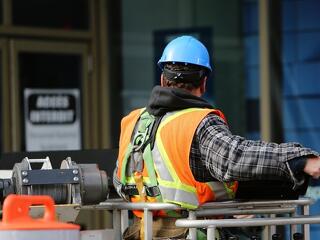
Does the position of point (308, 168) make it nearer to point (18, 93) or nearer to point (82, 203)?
point (82, 203)

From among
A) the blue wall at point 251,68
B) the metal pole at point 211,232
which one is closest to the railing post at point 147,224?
the metal pole at point 211,232

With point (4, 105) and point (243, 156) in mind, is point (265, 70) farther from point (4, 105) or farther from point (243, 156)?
point (243, 156)

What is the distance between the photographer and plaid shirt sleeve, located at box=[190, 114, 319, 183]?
3.67 m

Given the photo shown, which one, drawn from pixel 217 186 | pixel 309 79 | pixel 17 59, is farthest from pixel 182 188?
pixel 17 59

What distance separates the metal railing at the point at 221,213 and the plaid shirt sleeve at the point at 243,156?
176 millimetres

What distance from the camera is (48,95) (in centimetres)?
856

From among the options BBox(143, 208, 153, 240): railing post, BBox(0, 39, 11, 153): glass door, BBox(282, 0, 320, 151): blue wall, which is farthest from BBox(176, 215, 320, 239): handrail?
BBox(0, 39, 11, 153): glass door

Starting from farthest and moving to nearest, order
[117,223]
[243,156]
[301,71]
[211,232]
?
[301,71], [117,223], [243,156], [211,232]

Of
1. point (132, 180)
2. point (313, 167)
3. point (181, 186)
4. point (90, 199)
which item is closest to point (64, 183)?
point (90, 199)

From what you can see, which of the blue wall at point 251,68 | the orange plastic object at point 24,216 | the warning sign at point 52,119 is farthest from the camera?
the warning sign at point 52,119

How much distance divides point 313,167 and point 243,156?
299 mm

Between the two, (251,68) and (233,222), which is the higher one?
(251,68)

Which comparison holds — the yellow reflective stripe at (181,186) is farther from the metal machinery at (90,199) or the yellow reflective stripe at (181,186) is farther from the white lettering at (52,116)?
the white lettering at (52,116)

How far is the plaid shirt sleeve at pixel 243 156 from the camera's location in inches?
144
